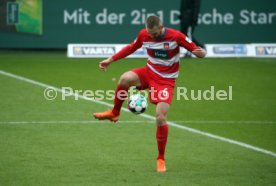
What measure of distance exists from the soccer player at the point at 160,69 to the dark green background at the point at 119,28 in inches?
604

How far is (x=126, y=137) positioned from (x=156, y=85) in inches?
96.0

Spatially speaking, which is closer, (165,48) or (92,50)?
(165,48)

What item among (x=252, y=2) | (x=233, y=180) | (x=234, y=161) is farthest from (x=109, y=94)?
(x=252, y=2)

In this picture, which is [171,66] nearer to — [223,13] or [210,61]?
[210,61]

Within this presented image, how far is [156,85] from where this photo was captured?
11047 millimetres

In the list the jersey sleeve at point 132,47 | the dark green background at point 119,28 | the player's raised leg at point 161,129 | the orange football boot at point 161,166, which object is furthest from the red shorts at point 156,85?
the dark green background at point 119,28

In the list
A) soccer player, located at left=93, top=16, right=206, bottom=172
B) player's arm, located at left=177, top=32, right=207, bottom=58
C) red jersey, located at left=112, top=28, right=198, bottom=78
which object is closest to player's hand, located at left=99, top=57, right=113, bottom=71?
soccer player, located at left=93, top=16, right=206, bottom=172

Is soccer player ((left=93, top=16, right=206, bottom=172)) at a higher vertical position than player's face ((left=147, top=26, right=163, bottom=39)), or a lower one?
lower

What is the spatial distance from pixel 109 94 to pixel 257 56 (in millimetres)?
9474

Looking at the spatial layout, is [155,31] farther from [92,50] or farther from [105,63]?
[92,50]

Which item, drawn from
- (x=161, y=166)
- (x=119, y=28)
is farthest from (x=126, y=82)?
(x=119, y=28)

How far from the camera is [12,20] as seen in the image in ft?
85.7

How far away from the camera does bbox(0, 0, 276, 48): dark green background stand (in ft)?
86.8

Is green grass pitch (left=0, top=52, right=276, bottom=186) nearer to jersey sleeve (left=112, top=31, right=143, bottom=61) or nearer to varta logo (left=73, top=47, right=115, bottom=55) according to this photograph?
jersey sleeve (left=112, top=31, right=143, bottom=61)
